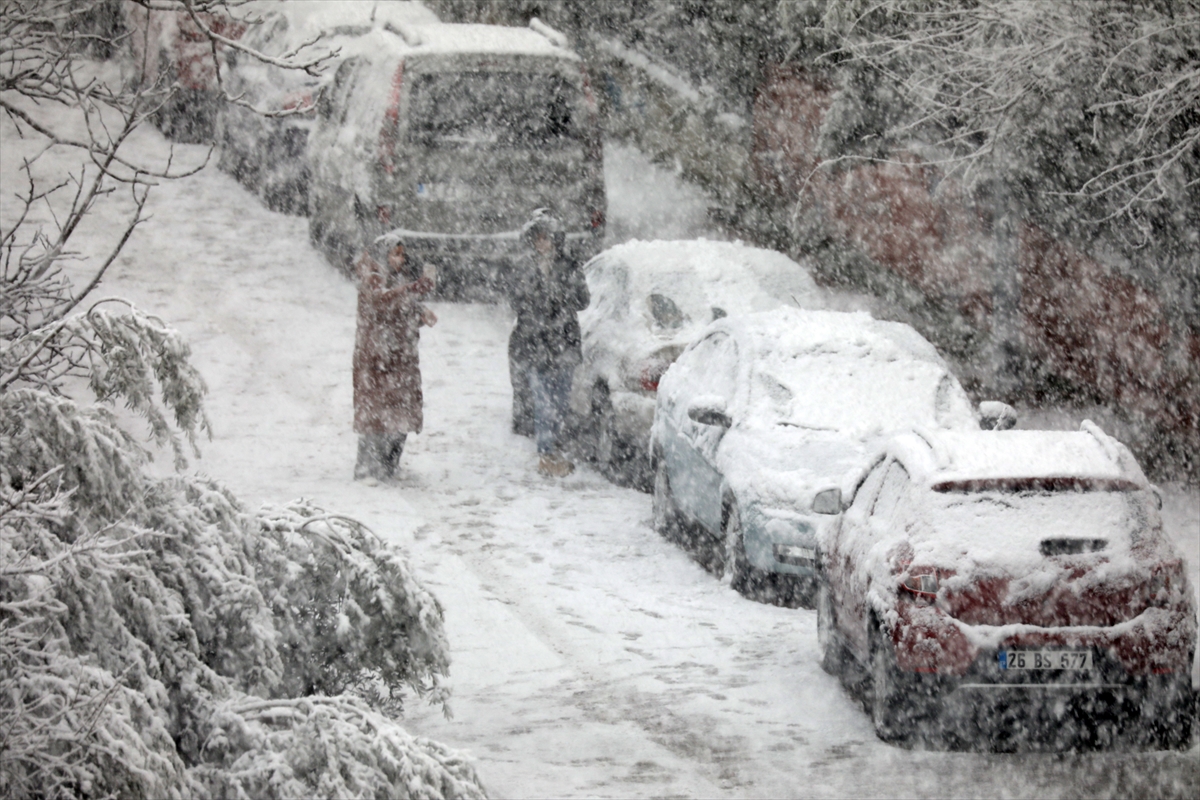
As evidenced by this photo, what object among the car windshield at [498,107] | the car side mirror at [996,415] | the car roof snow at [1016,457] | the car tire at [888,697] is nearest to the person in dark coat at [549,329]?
the car windshield at [498,107]

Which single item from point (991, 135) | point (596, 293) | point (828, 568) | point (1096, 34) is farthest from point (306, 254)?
point (828, 568)

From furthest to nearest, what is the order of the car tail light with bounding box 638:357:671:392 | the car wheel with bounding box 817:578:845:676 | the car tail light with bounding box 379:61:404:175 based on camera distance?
the car tail light with bounding box 379:61:404:175, the car tail light with bounding box 638:357:671:392, the car wheel with bounding box 817:578:845:676

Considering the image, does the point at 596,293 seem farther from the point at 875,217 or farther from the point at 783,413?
the point at 875,217

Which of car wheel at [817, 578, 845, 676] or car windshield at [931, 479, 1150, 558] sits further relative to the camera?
car wheel at [817, 578, 845, 676]

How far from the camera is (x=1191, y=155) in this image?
12.5 metres

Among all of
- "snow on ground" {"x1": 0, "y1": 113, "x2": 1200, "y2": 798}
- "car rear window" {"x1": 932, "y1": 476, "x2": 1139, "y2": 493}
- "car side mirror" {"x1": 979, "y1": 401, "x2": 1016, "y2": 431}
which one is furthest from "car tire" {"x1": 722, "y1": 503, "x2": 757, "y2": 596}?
"car rear window" {"x1": 932, "y1": 476, "x2": 1139, "y2": 493}

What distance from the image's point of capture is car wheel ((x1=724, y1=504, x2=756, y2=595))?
9852mm

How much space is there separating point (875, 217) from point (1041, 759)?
1153cm

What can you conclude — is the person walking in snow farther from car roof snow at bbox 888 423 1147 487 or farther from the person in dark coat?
car roof snow at bbox 888 423 1147 487

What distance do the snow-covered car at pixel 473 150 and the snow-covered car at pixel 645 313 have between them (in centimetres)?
154

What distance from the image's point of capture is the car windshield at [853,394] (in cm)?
1027

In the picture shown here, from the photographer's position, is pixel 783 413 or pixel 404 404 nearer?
pixel 783 413

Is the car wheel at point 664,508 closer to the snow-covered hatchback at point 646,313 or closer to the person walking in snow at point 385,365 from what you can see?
the snow-covered hatchback at point 646,313

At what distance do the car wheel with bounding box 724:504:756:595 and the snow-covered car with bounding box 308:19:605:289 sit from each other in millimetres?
5218
